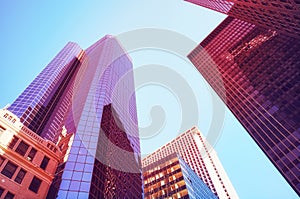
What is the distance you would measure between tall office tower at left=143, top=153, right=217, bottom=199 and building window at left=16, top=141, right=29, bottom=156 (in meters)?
67.0

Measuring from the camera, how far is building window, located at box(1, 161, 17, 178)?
2990 cm

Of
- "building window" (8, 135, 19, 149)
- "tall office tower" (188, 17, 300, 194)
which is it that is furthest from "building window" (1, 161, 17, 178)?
"tall office tower" (188, 17, 300, 194)

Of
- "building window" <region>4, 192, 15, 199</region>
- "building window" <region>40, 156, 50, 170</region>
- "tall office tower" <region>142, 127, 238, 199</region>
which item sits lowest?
"building window" <region>4, 192, 15, 199</region>

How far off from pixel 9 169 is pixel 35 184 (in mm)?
4179

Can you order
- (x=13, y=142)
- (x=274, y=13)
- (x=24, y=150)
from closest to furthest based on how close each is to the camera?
(x=13, y=142) < (x=24, y=150) < (x=274, y=13)

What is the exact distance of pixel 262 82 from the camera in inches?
3401

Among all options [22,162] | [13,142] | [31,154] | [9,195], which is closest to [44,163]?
[31,154]

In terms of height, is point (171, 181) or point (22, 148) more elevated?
point (171, 181)

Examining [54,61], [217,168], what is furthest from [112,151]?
[217,168]

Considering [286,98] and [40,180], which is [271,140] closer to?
[286,98]

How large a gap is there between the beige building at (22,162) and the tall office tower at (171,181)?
63.7 meters

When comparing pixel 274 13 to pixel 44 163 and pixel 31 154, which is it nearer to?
pixel 44 163

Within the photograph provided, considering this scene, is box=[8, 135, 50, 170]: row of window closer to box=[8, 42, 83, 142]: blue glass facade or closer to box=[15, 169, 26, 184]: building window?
box=[15, 169, 26, 184]: building window

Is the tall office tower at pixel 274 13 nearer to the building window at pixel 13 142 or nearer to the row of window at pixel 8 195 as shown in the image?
the building window at pixel 13 142
